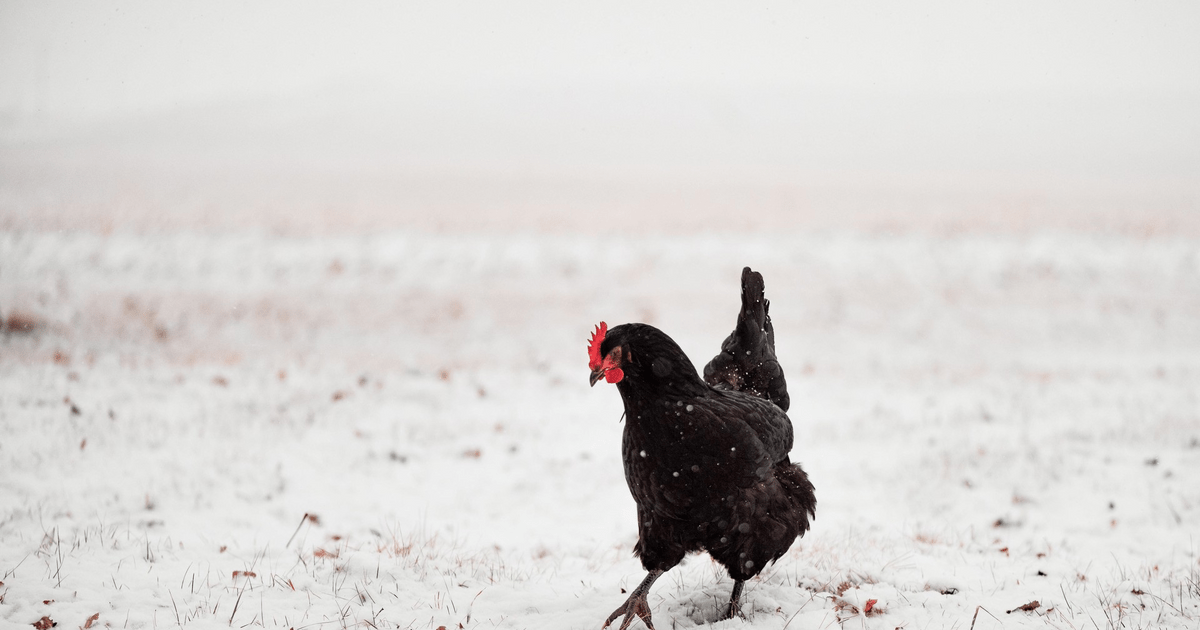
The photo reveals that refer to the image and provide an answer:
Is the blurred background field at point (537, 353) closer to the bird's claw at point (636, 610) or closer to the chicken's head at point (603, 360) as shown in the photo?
the bird's claw at point (636, 610)

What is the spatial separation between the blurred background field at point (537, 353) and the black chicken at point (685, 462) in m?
0.48

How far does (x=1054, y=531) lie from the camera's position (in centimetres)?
646

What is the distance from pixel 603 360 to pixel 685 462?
0.77m

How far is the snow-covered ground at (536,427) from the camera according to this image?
4.24 m

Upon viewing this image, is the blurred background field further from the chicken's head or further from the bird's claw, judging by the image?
the chicken's head

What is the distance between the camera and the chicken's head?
11.0ft

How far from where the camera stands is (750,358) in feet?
16.9

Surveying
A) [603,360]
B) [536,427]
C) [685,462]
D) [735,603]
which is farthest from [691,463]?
[536,427]

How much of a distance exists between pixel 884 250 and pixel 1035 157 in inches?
983

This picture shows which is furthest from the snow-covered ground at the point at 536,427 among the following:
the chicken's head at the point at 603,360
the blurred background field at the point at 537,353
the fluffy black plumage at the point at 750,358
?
the chicken's head at the point at 603,360

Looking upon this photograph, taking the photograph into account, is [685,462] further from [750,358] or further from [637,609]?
[750,358]

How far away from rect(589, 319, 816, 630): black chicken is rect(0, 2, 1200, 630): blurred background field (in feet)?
1.57

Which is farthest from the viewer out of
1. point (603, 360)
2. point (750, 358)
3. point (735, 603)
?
point (750, 358)

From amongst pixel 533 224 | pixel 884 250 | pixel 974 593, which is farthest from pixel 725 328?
pixel 974 593
